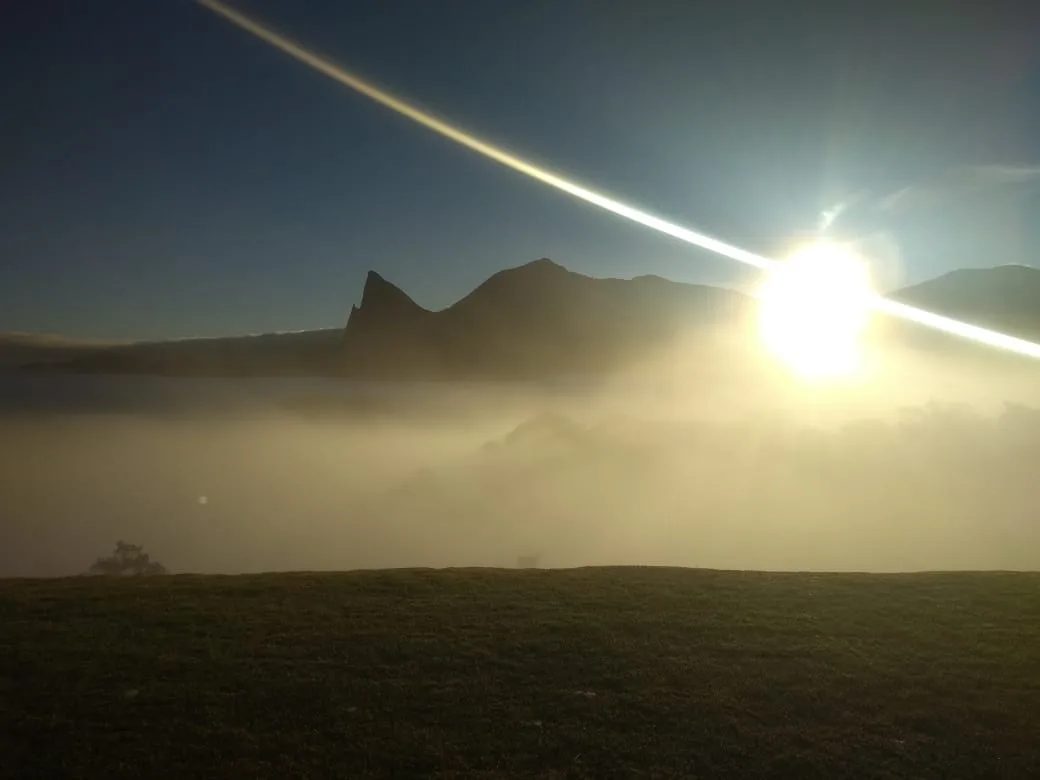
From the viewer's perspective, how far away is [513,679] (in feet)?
53.7

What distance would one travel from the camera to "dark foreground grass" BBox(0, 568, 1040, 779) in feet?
43.3

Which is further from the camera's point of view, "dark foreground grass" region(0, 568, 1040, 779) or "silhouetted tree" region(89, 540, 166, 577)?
"silhouetted tree" region(89, 540, 166, 577)

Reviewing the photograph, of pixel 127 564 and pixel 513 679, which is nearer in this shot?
pixel 513 679

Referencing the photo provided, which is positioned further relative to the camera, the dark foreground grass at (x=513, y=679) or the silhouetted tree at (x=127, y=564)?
the silhouetted tree at (x=127, y=564)

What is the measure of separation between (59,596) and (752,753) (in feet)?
65.0

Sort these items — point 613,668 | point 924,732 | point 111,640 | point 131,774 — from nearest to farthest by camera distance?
point 131,774 → point 924,732 → point 613,668 → point 111,640

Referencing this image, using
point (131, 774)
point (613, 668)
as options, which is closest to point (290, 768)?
point (131, 774)

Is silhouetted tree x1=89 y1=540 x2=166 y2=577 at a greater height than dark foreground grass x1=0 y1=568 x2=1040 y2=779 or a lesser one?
lesser

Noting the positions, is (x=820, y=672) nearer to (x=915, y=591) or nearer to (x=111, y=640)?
(x=915, y=591)

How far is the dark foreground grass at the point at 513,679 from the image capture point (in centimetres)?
1320

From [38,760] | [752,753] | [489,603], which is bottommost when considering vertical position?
[38,760]

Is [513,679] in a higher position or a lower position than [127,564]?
higher

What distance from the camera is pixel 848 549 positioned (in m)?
180

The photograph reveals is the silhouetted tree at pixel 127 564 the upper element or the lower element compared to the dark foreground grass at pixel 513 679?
lower
